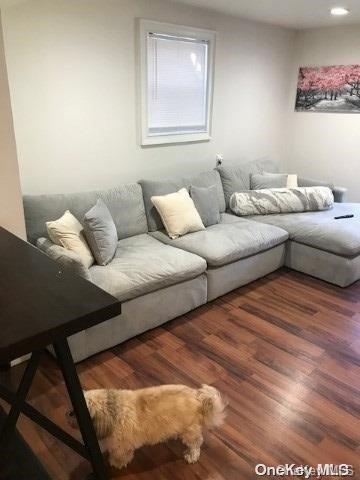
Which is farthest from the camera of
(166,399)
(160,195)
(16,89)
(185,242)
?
(160,195)

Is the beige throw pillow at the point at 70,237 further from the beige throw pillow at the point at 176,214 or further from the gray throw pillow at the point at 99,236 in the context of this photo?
the beige throw pillow at the point at 176,214

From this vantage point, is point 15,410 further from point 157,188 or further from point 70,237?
point 157,188

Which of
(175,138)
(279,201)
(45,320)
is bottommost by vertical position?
(279,201)

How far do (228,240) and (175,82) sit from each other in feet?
5.36

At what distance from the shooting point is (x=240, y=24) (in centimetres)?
388

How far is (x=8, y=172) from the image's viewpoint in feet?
6.68

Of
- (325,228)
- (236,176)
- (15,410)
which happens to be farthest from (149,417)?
(236,176)

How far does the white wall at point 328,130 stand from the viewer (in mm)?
4180

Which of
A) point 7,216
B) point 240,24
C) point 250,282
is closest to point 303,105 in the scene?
point 240,24

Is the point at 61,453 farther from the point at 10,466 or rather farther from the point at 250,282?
the point at 250,282

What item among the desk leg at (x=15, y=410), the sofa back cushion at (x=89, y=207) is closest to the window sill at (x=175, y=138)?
the sofa back cushion at (x=89, y=207)

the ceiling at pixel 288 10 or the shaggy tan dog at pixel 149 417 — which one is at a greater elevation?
the ceiling at pixel 288 10

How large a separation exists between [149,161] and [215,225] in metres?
0.89

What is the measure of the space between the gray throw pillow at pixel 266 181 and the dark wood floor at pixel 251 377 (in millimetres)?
1357
